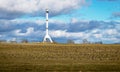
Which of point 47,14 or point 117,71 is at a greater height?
point 47,14

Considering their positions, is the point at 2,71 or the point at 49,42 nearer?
the point at 2,71

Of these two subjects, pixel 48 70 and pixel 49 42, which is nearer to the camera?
pixel 48 70

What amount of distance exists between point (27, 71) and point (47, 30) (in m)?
115

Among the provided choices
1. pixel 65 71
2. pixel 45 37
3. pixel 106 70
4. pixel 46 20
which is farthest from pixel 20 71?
pixel 45 37

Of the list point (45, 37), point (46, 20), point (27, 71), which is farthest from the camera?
point (45, 37)

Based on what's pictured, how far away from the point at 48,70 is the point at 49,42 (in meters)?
130

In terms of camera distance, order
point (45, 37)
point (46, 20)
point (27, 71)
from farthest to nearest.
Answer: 1. point (45, 37)
2. point (46, 20)
3. point (27, 71)

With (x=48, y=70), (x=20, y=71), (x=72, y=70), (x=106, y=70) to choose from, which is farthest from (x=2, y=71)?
(x=106, y=70)

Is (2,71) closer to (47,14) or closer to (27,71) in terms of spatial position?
(27,71)

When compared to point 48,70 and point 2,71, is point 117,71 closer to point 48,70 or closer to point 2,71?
point 48,70

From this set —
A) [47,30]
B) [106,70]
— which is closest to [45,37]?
→ [47,30]

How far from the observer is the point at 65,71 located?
38.9m

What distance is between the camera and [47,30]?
153125 millimetres

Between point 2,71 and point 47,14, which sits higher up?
point 47,14
